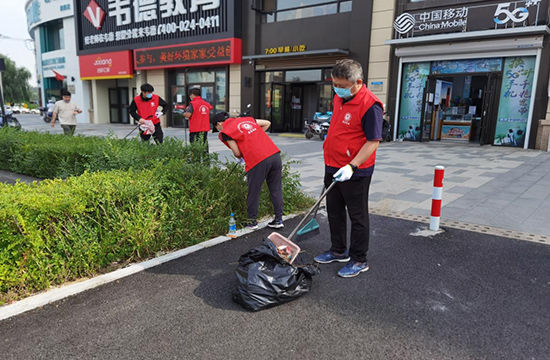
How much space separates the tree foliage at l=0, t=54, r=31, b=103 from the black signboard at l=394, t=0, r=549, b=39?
56763 millimetres

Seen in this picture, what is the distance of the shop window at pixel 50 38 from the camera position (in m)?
29.3

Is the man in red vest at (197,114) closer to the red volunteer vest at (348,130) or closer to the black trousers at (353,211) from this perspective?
the black trousers at (353,211)

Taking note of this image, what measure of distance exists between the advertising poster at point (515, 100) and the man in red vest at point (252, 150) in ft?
36.0

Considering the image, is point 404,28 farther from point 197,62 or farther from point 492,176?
point 197,62

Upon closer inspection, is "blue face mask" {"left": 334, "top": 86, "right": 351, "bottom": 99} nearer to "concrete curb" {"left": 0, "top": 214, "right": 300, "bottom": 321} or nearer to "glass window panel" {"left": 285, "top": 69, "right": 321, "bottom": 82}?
"concrete curb" {"left": 0, "top": 214, "right": 300, "bottom": 321}

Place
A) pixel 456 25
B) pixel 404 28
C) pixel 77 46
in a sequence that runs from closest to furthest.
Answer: pixel 456 25, pixel 404 28, pixel 77 46

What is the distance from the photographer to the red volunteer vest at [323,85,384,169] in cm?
313

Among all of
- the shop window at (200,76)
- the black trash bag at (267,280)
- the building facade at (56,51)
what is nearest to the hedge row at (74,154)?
the black trash bag at (267,280)

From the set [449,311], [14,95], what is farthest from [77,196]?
[14,95]

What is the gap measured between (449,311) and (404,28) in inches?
500

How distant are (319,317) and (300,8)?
52.0 ft

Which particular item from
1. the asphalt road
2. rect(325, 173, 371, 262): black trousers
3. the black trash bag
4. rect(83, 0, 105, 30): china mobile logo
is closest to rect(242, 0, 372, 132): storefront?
rect(83, 0, 105, 30): china mobile logo

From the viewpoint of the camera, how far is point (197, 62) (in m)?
18.7

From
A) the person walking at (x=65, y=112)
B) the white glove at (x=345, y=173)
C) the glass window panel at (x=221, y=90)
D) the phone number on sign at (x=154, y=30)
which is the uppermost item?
the phone number on sign at (x=154, y=30)
